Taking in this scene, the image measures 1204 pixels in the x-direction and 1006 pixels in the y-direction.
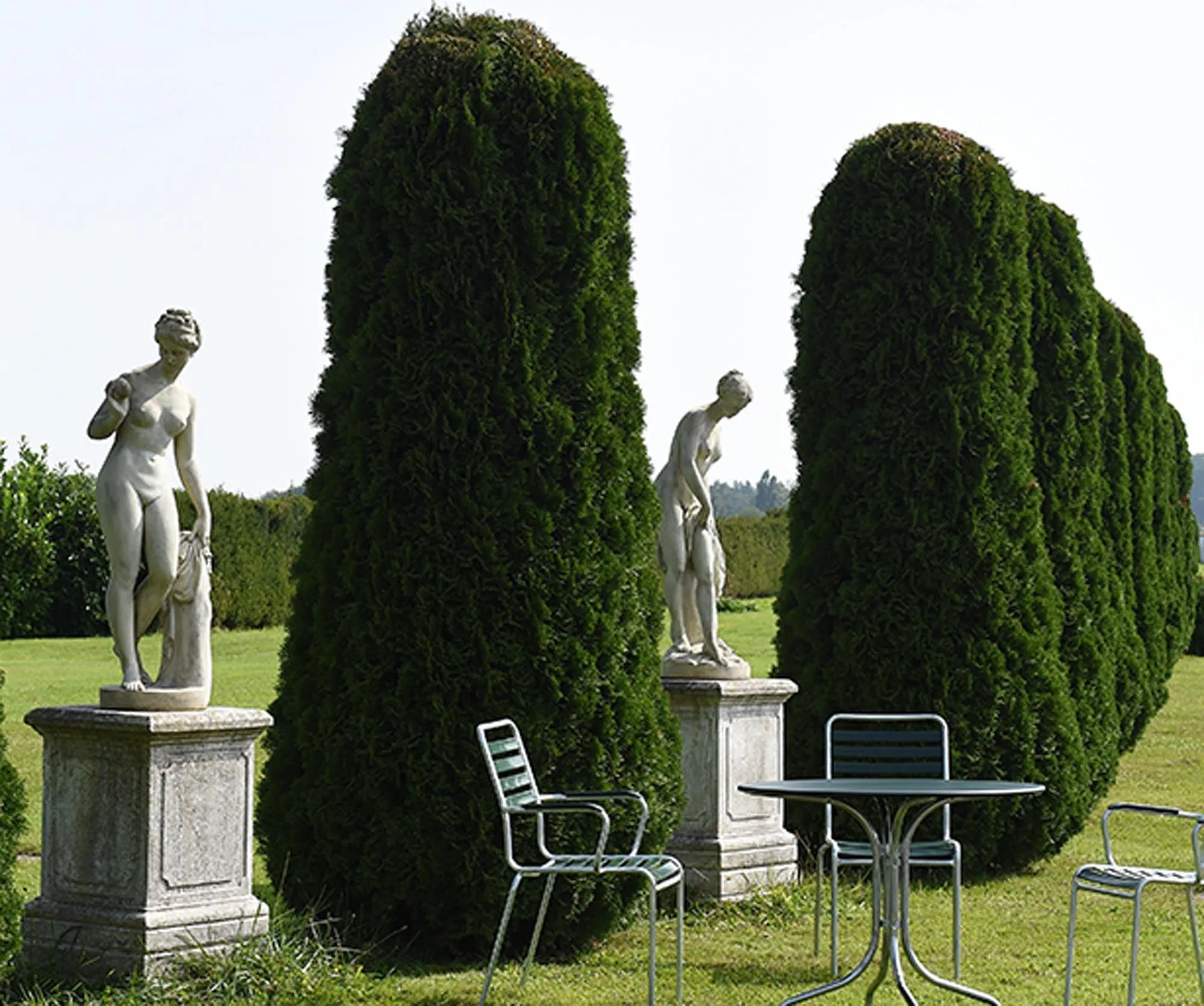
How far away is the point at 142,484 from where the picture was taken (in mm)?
5719

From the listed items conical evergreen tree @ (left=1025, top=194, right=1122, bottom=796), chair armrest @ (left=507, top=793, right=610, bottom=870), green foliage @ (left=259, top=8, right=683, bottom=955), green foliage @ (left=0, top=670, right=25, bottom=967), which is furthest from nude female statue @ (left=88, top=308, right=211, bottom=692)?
conical evergreen tree @ (left=1025, top=194, right=1122, bottom=796)

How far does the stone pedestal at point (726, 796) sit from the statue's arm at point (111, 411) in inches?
137

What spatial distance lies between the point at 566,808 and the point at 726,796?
2.36 metres

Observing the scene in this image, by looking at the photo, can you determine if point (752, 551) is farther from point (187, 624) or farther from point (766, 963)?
point (187, 624)

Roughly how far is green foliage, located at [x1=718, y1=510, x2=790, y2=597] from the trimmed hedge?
71.6 ft

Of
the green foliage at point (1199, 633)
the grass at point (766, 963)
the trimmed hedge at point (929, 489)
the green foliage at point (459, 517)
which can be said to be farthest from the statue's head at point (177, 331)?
the green foliage at point (1199, 633)

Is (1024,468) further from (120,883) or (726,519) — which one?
(726,519)

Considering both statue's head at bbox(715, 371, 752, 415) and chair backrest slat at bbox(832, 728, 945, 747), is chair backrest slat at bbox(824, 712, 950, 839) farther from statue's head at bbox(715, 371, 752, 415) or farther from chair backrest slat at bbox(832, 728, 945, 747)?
statue's head at bbox(715, 371, 752, 415)

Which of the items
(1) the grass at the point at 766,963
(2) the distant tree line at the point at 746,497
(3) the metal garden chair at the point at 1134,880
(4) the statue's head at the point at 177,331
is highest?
(2) the distant tree line at the point at 746,497

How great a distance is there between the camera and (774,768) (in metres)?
8.62

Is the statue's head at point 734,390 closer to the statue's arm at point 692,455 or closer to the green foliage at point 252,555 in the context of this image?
the statue's arm at point 692,455

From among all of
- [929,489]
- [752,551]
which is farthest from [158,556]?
[752,551]

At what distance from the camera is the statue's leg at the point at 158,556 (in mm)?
5703

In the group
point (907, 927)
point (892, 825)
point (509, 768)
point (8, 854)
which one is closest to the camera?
point (8, 854)
